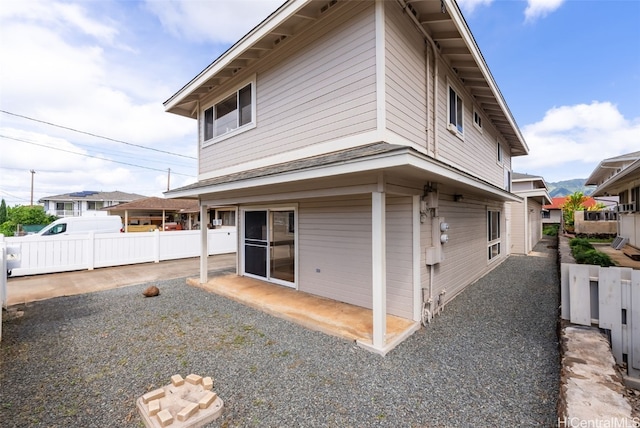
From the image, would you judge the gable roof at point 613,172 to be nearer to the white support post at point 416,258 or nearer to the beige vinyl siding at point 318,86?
the white support post at point 416,258

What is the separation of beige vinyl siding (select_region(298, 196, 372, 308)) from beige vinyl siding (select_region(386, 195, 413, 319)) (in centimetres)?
39

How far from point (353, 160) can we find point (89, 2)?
10225mm

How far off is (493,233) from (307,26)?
9.47 metres

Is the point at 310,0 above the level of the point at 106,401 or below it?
above

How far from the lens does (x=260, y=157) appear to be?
625 cm

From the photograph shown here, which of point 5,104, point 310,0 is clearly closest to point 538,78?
point 310,0

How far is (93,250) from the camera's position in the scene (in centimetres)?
969

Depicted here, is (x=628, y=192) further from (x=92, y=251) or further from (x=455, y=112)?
(x=92, y=251)

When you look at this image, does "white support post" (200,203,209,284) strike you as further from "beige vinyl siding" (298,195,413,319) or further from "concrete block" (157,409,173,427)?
"concrete block" (157,409,173,427)

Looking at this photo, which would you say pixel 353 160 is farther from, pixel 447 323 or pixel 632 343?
pixel 632 343

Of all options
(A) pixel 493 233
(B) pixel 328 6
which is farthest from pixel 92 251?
(A) pixel 493 233

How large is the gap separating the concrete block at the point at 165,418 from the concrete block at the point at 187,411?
0.07 metres

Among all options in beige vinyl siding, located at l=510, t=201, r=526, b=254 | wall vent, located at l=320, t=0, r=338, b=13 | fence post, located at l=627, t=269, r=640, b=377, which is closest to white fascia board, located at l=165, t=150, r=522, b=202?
fence post, located at l=627, t=269, r=640, b=377

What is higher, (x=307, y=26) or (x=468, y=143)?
(x=307, y=26)
